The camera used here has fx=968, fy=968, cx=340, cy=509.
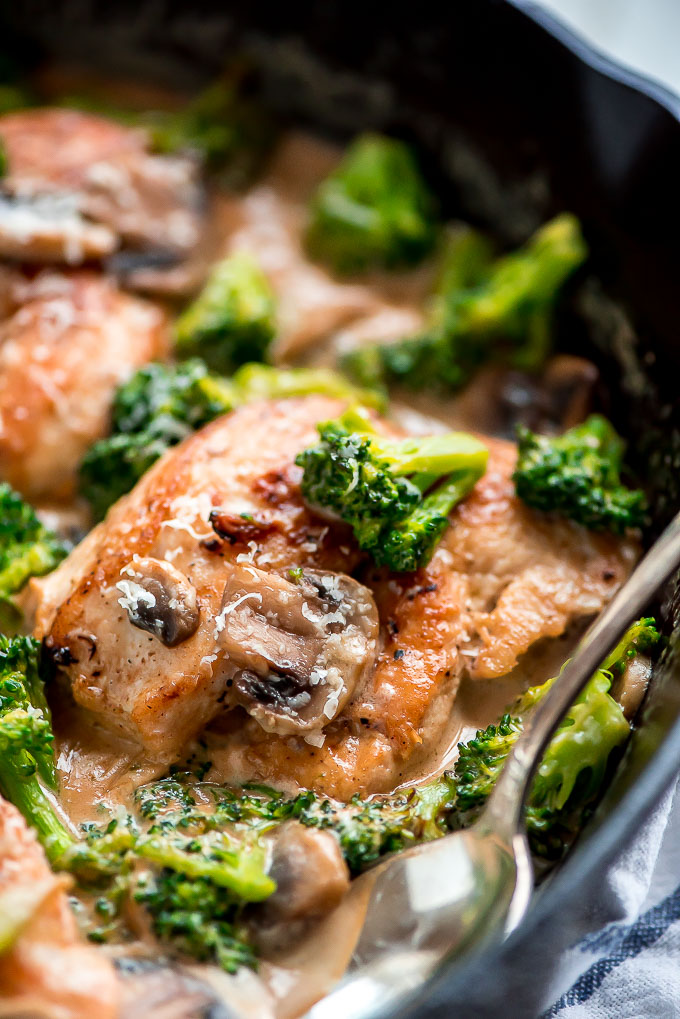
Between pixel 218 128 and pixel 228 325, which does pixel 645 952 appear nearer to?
pixel 228 325

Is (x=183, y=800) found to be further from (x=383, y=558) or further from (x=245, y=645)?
(x=383, y=558)

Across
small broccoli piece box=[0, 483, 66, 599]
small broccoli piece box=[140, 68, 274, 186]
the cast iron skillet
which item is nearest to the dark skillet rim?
the cast iron skillet

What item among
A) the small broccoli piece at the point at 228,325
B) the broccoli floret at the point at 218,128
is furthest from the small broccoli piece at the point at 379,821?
the broccoli floret at the point at 218,128

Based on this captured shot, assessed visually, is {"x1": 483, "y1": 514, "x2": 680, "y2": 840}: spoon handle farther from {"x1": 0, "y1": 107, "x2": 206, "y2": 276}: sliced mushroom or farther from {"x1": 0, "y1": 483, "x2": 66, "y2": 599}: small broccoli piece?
{"x1": 0, "y1": 107, "x2": 206, "y2": 276}: sliced mushroom

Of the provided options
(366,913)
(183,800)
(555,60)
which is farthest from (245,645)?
(555,60)

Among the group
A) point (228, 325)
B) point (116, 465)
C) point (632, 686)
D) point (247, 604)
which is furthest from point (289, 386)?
point (632, 686)

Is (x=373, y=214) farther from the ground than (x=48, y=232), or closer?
farther from the ground
